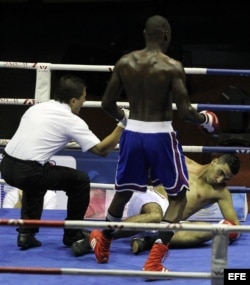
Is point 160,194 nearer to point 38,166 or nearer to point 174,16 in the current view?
point 38,166

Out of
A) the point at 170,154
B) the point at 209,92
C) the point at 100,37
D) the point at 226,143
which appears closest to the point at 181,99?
the point at 170,154

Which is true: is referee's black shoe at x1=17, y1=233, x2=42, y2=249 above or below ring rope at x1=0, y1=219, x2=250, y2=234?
below

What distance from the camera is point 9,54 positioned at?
9633 mm

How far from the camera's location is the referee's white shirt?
381 centimetres

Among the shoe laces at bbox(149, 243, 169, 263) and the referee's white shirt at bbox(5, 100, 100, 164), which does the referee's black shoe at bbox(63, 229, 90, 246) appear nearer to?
the referee's white shirt at bbox(5, 100, 100, 164)

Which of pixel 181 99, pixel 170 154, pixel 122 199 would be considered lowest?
pixel 122 199

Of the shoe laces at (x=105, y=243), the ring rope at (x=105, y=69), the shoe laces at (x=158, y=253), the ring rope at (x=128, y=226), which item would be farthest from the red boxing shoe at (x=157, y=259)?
the ring rope at (x=105, y=69)

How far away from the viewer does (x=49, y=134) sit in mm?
3836

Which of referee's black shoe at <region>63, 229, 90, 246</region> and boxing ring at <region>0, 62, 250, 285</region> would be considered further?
referee's black shoe at <region>63, 229, 90, 246</region>

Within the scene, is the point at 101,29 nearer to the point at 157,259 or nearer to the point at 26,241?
the point at 26,241

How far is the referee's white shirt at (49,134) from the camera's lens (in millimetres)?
3807

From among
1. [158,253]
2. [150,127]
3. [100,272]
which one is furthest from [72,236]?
[100,272]

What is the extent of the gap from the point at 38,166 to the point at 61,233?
24.4 inches

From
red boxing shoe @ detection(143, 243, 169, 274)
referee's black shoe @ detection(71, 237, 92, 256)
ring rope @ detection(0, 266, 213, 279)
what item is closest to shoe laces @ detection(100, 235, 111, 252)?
referee's black shoe @ detection(71, 237, 92, 256)
